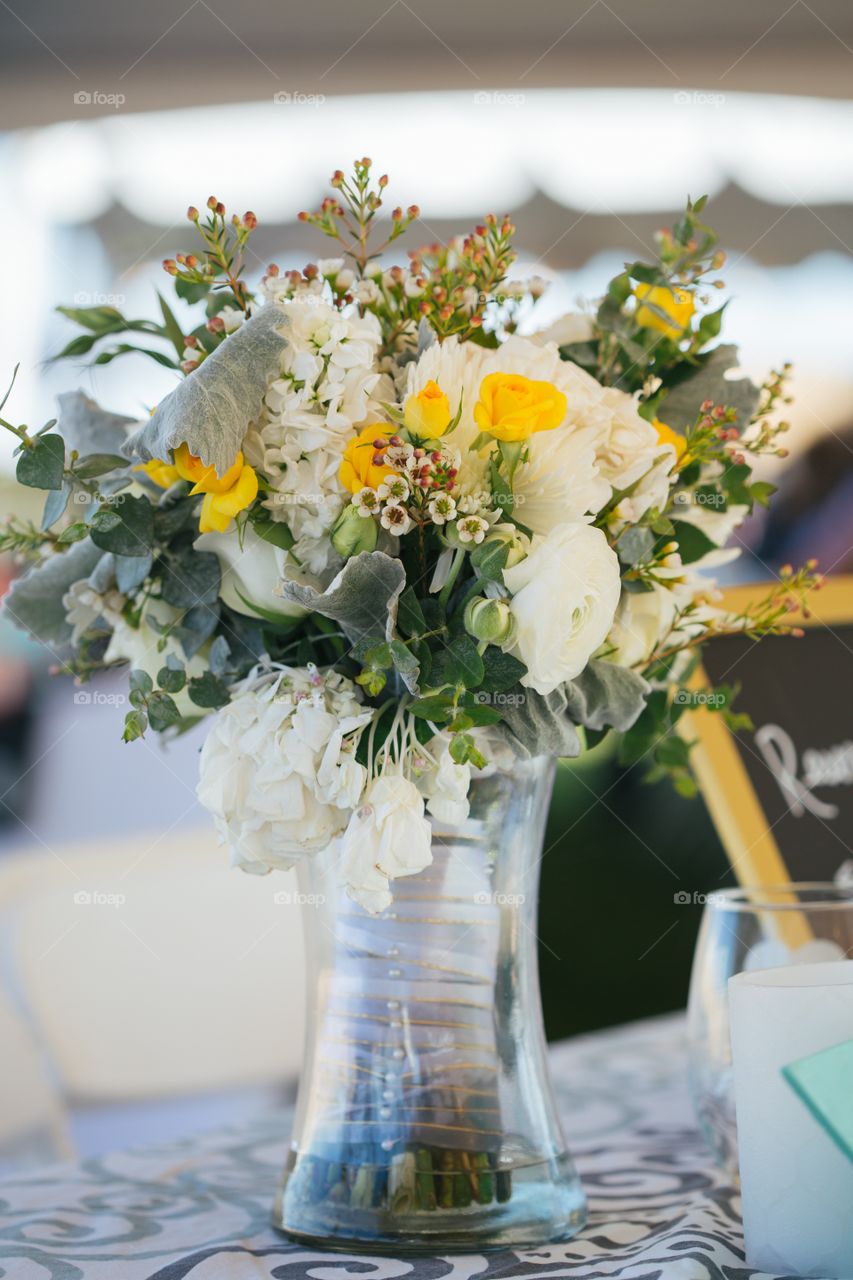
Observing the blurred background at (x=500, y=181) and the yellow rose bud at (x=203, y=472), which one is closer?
the yellow rose bud at (x=203, y=472)

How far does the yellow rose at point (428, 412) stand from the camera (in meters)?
0.57

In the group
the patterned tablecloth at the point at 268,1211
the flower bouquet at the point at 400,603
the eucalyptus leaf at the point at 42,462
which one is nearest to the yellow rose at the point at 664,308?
the flower bouquet at the point at 400,603

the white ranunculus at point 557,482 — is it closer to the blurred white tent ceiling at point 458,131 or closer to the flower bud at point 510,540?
the flower bud at point 510,540

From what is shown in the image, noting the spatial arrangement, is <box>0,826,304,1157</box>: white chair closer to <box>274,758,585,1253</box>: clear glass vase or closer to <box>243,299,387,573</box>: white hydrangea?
<box>274,758,585,1253</box>: clear glass vase

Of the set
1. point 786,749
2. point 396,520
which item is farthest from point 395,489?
point 786,749

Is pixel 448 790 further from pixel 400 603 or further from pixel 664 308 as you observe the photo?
pixel 664 308

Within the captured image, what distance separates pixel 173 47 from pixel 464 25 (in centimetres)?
74

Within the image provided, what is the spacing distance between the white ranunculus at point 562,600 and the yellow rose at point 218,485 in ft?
0.44

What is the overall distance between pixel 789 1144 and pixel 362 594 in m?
0.32

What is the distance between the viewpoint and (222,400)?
22.6 inches

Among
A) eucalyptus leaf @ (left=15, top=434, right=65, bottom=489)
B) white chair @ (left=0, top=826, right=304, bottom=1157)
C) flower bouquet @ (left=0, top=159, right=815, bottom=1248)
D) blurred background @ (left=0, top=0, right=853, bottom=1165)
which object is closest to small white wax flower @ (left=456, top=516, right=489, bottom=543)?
flower bouquet @ (left=0, top=159, right=815, bottom=1248)

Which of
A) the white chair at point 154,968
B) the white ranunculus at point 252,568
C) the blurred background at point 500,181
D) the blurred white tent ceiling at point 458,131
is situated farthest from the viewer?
the blurred white tent ceiling at point 458,131

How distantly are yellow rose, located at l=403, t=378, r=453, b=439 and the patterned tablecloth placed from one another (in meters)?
0.40

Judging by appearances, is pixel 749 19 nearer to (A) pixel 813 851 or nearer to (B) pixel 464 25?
(B) pixel 464 25
